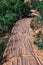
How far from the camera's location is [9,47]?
826cm

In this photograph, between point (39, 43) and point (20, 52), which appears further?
point (39, 43)

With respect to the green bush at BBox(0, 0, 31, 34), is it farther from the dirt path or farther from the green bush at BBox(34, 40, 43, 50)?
the green bush at BBox(34, 40, 43, 50)

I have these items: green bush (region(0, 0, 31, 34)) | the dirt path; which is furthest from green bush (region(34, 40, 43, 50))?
green bush (region(0, 0, 31, 34))

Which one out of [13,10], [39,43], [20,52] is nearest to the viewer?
[20,52]

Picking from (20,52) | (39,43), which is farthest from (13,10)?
(20,52)

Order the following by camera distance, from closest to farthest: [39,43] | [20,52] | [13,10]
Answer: [20,52], [39,43], [13,10]

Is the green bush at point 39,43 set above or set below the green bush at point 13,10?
above

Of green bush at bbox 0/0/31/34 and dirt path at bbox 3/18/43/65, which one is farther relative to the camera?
green bush at bbox 0/0/31/34

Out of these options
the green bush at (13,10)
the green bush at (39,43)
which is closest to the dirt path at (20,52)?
the green bush at (39,43)

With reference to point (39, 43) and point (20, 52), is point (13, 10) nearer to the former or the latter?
point (39, 43)

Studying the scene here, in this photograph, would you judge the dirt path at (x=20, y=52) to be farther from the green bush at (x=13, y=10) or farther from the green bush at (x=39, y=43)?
the green bush at (x=13, y=10)

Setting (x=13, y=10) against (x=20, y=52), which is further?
(x=13, y=10)

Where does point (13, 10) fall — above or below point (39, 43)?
below

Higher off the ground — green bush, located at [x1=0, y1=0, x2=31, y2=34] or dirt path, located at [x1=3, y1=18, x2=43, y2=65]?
dirt path, located at [x1=3, y1=18, x2=43, y2=65]
